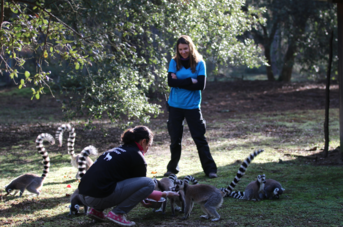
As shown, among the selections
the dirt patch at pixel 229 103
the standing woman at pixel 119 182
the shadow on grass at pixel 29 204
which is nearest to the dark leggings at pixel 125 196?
the standing woman at pixel 119 182

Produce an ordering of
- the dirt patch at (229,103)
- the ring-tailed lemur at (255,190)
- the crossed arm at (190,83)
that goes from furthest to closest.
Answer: the dirt patch at (229,103)
the crossed arm at (190,83)
the ring-tailed lemur at (255,190)

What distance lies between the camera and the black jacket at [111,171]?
3.75 m

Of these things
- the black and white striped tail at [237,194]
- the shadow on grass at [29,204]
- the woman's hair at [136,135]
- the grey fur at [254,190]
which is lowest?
the shadow on grass at [29,204]

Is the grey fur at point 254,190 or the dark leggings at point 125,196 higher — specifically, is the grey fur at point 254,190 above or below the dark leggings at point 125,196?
below

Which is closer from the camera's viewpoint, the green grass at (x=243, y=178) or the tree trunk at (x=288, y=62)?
the green grass at (x=243, y=178)

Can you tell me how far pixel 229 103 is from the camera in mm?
19266

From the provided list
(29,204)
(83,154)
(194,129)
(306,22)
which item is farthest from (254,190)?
(306,22)

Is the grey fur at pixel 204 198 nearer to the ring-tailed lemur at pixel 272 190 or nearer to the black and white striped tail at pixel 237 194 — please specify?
the black and white striped tail at pixel 237 194

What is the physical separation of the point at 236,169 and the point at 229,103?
12.5 metres

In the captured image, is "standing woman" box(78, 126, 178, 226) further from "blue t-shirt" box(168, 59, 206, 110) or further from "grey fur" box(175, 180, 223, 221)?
"blue t-shirt" box(168, 59, 206, 110)

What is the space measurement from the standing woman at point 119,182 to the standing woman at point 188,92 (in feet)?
7.13

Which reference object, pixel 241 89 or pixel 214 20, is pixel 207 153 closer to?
pixel 214 20

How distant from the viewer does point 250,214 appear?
4281mm

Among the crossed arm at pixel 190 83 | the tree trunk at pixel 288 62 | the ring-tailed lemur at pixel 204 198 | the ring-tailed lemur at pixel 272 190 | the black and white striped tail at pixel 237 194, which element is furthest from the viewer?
the tree trunk at pixel 288 62
